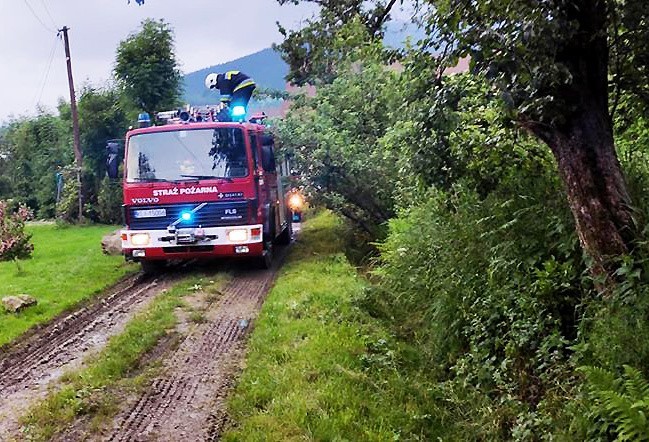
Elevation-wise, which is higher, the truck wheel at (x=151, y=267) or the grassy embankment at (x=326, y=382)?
the truck wheel at (x=151, y=267)

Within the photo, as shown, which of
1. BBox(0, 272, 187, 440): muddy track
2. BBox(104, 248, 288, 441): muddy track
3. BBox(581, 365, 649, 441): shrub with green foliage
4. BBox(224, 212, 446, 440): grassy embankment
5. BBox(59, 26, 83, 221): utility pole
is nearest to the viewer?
BBox(581, 365, 649, 441): shrub with green foliage

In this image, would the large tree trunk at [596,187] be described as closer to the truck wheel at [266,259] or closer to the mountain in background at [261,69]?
the truck wheel at [266,259]

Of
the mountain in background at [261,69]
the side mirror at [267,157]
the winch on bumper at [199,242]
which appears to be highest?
the mountain in background at [261,69]

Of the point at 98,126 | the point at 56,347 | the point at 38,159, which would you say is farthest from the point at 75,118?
the point at 56,347

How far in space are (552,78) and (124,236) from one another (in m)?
8.99

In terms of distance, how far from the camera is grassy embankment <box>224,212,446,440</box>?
15.1 ft

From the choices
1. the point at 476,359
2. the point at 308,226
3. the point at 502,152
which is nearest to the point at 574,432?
the point at 476,359

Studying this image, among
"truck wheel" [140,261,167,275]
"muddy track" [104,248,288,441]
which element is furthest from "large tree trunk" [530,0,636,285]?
"truck wheel" [140,261,167,275]

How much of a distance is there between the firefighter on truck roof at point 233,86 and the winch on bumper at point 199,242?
120 inches

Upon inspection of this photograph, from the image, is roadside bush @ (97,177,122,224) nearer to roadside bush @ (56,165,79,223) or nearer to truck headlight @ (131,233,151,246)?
roadside bush @ (56,165,79,223)

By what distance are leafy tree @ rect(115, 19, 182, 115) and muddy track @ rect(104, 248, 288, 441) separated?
14993 mm

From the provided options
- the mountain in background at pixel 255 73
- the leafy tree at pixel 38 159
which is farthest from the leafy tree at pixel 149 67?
the leafy tree at pixel 38 159

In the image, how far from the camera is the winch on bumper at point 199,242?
1102 centimetres

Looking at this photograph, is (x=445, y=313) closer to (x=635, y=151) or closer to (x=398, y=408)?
(x=398, y=408)
